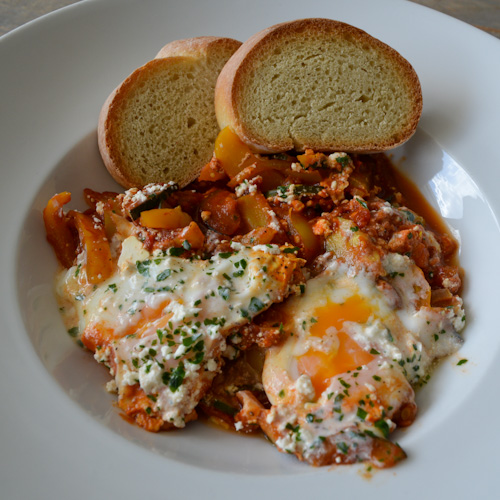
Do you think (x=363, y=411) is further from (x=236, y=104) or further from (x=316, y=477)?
(x=236, y=104)

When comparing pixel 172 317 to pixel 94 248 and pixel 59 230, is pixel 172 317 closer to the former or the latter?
pixel 94 248

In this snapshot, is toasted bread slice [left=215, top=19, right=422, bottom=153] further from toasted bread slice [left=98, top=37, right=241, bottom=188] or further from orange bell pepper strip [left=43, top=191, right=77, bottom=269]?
orange bell pepper strip [left=43, top=191, right=77, bottom=269]

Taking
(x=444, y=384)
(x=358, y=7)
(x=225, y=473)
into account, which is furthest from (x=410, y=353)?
(x=358, y=7)

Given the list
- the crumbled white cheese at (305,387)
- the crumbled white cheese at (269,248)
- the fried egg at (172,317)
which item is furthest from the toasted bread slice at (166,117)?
the crumbled white cheese at (305,387)

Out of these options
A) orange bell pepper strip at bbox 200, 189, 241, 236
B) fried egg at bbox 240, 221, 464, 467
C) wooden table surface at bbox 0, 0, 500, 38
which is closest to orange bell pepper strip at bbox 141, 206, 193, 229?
orange bell pepper strip at bbox 200, 189, 241, 236

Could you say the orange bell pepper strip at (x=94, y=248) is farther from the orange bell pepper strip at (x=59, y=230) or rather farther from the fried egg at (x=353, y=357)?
the fried egg at (x=353, y=357)

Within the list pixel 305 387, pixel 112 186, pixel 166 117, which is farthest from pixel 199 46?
pixel 305 387

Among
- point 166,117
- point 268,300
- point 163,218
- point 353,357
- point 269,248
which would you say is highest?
point 166,117
